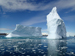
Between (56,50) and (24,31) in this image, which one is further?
(24,31)

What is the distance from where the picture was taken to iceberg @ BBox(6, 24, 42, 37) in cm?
3688

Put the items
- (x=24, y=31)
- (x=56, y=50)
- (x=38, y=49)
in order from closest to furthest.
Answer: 1. (x=56, y=50)
2. (x=38, y=49)
3. (x=24, y=31)

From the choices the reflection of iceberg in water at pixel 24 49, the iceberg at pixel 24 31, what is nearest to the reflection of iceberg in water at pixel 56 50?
the reflection of iceberg in water at pixel 24 49

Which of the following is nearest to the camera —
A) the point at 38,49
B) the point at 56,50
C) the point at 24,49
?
the point at 56,50

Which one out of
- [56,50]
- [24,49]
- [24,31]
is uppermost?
[24,31]

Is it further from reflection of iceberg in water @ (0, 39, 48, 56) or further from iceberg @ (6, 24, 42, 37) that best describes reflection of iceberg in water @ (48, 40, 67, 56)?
iceberg @ (6, 24, 42, 37)

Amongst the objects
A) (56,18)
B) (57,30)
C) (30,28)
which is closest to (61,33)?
(57,30)

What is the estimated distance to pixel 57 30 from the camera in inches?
962

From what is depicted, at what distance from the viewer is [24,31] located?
130 ft

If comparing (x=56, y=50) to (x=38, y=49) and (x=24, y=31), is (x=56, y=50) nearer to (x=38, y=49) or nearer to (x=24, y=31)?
(x=38, y=49)

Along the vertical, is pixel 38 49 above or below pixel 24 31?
below

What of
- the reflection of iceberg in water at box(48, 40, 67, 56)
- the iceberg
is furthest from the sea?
the iceberg

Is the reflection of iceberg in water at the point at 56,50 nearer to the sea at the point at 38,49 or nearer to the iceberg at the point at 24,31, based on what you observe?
the sea at the point at 38,49

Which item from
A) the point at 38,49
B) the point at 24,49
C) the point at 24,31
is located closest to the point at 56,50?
the point at 38,49
